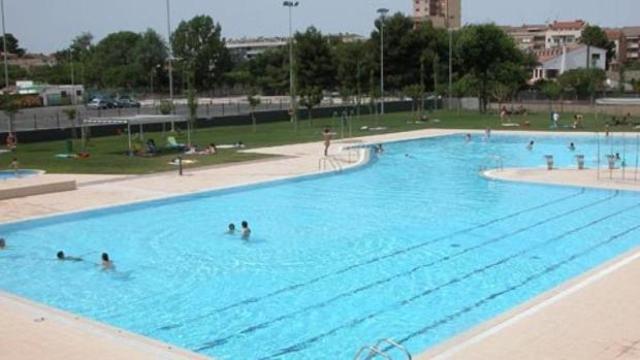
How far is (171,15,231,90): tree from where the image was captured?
109 meters

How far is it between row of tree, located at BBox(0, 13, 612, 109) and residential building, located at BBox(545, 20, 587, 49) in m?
33.2

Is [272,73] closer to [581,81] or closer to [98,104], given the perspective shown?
[98,104]

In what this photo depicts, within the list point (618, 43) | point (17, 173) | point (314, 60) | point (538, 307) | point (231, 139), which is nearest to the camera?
point (538, 307)

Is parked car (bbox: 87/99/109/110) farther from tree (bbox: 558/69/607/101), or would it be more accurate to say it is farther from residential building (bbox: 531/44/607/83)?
residential building (bbox: 531/44/607/83)

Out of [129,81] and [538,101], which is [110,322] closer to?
[538,101]

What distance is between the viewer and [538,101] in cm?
6638

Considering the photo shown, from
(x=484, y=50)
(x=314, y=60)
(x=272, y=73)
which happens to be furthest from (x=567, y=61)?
(x=272, y=73)

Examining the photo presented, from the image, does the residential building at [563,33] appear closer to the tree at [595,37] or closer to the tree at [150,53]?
the tree at [595,37]

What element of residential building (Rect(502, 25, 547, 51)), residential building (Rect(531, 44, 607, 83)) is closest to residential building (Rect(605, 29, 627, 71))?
residential building (Rect(502, 25, 547, 51))

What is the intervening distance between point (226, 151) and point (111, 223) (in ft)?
44.2

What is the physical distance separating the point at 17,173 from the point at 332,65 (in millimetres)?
63767

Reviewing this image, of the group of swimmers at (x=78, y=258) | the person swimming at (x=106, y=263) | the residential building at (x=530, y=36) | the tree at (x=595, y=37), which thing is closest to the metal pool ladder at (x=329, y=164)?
the group of swimmers at (x=78, y=258)

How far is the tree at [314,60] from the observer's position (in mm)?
86438

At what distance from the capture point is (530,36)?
178 meters
